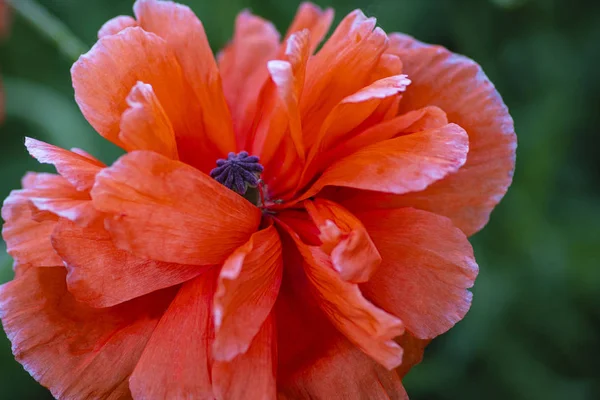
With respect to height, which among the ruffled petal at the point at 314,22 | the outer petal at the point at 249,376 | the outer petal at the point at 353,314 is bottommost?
the outer petal at the point at 249,376

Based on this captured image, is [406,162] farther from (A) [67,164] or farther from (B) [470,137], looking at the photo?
(A) [67,164]

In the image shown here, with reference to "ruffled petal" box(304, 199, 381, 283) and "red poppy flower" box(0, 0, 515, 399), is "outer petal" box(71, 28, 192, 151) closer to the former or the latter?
"red poppy flower" box(0, 0, 515, 399)

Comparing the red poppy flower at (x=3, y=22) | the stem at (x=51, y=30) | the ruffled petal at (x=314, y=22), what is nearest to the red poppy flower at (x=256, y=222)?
the ruffled petal at (x=314, y=22)

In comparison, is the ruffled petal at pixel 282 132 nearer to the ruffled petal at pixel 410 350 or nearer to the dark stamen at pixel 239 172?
the dark stamen at pixel 239 172

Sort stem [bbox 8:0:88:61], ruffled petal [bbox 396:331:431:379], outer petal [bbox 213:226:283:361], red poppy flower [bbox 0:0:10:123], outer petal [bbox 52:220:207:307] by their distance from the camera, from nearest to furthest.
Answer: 1. outer petal [bbox 213:226:283:361]
2. outer petal [bbox 52:220:207:307]
3. ruffled petal [bbox 396:331:431:379]
4. stem [bbox 8:0:88:61]
5. red poppy flower [bbox 0:0:10:123]

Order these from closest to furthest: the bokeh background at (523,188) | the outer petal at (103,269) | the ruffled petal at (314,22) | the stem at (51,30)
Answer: the outer petal at (103,269) < the ruffled petal at (314,22) < the stem at (51,30) < the bokeh background at (523,188)

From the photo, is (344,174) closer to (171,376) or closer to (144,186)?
(144,186)

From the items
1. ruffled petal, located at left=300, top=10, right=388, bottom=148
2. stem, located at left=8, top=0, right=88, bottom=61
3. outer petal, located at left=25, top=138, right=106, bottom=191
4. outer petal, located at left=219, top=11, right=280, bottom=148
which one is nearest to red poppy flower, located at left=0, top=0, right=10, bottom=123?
stem, located at left=8, top=0, right=88, bottom=61
